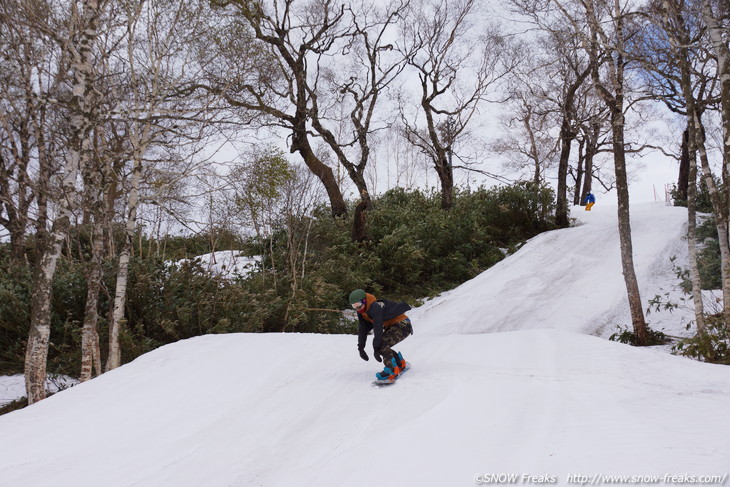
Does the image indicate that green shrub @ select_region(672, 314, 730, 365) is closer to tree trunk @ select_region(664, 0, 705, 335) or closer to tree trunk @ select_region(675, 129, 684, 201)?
tree trunk @ select_region(664, 0, 705, 335)

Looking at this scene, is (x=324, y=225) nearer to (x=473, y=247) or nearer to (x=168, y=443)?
(x=473, y=247)

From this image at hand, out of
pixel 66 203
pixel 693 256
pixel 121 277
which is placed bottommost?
pixel 693 256

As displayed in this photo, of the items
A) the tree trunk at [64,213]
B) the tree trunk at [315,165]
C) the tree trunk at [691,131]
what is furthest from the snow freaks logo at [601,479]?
the tree trunk at [315,165]

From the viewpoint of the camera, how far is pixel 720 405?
4285 millimetres

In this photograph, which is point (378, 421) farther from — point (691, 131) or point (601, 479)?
point (691, 131)

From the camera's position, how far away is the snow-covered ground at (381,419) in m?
3.51

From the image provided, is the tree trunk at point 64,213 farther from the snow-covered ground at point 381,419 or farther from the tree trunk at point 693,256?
the tree trunk at point 693,256

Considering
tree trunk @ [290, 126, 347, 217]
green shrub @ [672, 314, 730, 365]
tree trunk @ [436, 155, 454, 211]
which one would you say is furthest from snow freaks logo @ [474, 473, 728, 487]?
tree trunk @ [436, 155, 454, 211]

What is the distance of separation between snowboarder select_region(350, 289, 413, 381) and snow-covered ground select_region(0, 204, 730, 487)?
27cm

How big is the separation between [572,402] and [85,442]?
493 centimetres

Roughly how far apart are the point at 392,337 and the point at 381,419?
1.60 meters

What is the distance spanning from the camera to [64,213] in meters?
7.12

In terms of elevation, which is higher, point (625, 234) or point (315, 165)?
point (315, 165)

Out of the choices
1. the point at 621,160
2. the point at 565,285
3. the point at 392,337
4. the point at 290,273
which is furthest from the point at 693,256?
the point at 290,273
